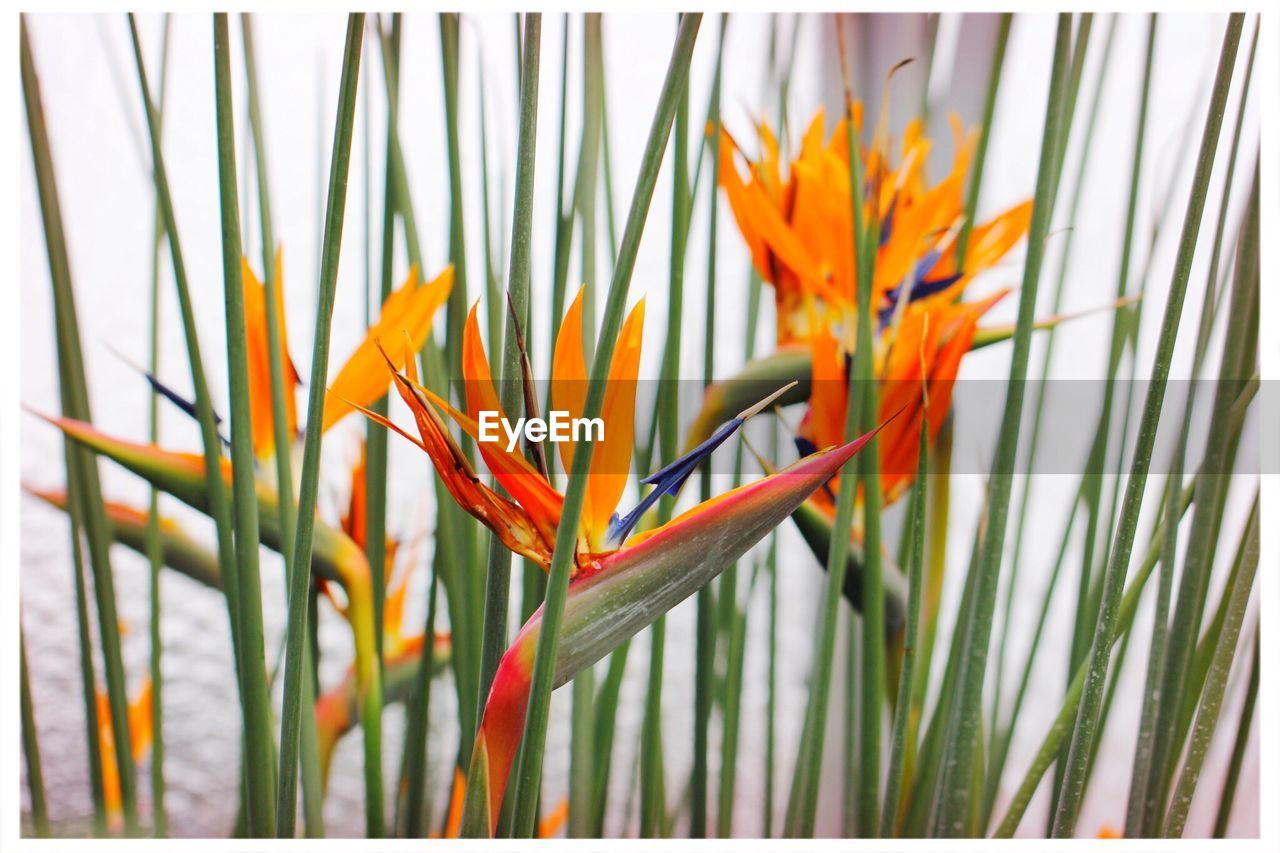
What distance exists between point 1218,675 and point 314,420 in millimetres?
491

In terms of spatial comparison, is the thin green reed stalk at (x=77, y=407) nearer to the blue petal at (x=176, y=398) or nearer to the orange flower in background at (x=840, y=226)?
the blue petal at (x=176, y=398)

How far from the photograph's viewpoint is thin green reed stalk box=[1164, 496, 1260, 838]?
47 centimetres

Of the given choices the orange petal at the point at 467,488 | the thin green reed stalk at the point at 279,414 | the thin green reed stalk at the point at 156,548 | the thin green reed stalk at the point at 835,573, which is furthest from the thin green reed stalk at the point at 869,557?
the thin green reed stalk at the point at 156,548

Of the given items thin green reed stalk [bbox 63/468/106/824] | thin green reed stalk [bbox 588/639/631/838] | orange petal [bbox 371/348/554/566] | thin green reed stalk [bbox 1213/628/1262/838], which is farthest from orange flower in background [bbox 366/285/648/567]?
thin green reed stalk [bbox 1213/628/1262/838]

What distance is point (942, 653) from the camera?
1.98 feet

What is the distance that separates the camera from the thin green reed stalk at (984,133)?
0.57 m

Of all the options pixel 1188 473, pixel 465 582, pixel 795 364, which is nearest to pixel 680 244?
pixel 795 364

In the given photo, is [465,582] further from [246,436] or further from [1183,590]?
[1183,590]

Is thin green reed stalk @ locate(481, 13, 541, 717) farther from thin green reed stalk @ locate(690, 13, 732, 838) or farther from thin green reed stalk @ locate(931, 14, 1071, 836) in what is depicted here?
thin green reed stalk @ locate(931, 14, 1071, 836)

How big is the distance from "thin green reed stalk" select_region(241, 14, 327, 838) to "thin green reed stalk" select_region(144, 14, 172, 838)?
6cm

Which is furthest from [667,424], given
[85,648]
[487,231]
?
[85,648]

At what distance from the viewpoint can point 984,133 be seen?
0.57m

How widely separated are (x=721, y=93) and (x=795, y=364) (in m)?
0.18

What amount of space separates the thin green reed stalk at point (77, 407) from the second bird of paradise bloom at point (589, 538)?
22cm
